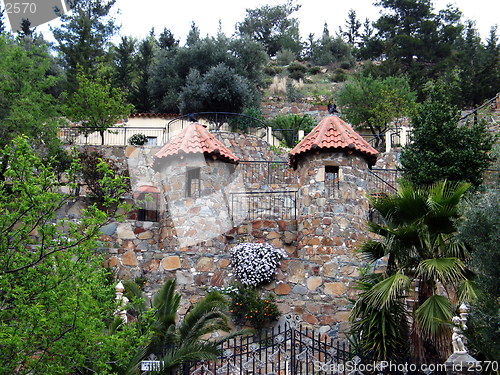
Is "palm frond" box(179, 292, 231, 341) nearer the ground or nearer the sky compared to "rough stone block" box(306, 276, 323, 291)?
nearer the ground

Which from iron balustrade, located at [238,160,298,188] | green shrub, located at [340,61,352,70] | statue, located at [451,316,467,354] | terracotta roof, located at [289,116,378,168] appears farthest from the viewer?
green shrub, located at [340,61,352,70]

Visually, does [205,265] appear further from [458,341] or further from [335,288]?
[458,341]

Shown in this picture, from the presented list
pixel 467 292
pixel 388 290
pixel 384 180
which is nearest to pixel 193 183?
pixel 388 290

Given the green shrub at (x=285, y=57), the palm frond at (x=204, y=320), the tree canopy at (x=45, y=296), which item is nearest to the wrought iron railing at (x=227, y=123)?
the palm frond at (x=204, y=320)

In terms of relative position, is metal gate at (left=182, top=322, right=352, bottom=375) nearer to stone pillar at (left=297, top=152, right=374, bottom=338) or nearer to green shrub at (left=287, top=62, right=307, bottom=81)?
stone pillar at (left=297, top=152, right=374, bottom=338)

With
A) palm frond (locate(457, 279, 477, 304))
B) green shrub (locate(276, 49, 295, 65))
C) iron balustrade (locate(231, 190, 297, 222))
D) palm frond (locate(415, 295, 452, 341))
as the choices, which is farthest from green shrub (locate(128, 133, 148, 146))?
green shrub (locate(276, 49, 295, 65))

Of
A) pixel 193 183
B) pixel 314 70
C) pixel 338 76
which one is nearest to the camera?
pixel 193 183

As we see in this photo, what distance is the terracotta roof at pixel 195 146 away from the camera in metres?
18.7

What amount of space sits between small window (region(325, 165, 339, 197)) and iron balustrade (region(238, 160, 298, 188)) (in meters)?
→ 6.35

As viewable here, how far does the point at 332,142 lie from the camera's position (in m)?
17.8

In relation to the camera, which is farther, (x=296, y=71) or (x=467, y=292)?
(x=296, y=71)

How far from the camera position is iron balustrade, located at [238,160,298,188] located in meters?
24.5

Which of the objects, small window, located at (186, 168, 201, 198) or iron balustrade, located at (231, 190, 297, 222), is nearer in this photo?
small window, located at (186, 168, 201, 198)

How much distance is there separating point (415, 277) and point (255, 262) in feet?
15.5
